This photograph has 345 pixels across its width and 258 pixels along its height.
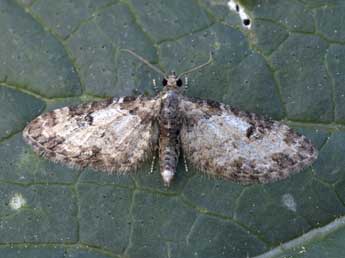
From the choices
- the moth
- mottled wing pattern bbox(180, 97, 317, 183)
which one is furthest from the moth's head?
mottled wing pattern bbox(180, 97, 317, 183)

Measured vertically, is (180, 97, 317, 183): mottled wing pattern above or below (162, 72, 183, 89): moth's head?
below

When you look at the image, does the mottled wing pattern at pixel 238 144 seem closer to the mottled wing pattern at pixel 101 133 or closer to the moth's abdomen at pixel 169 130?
the moth's abdomen at pixel 169 130

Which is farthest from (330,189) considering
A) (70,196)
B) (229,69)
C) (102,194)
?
(70,196)

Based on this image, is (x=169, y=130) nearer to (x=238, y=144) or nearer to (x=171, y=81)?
(x=171, y=81)

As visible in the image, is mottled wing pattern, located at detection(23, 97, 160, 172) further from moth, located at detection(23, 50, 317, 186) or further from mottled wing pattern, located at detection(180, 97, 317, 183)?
mottled wing pattern, located at detection(180, 97, 317, 183)

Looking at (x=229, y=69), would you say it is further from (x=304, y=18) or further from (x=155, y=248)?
(x=155, y=248)

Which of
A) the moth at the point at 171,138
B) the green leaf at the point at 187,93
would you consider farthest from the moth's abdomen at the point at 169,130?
the green leaf at the point at 187,93

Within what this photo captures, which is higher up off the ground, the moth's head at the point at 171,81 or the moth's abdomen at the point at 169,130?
the moth's head at the point at 171,81
